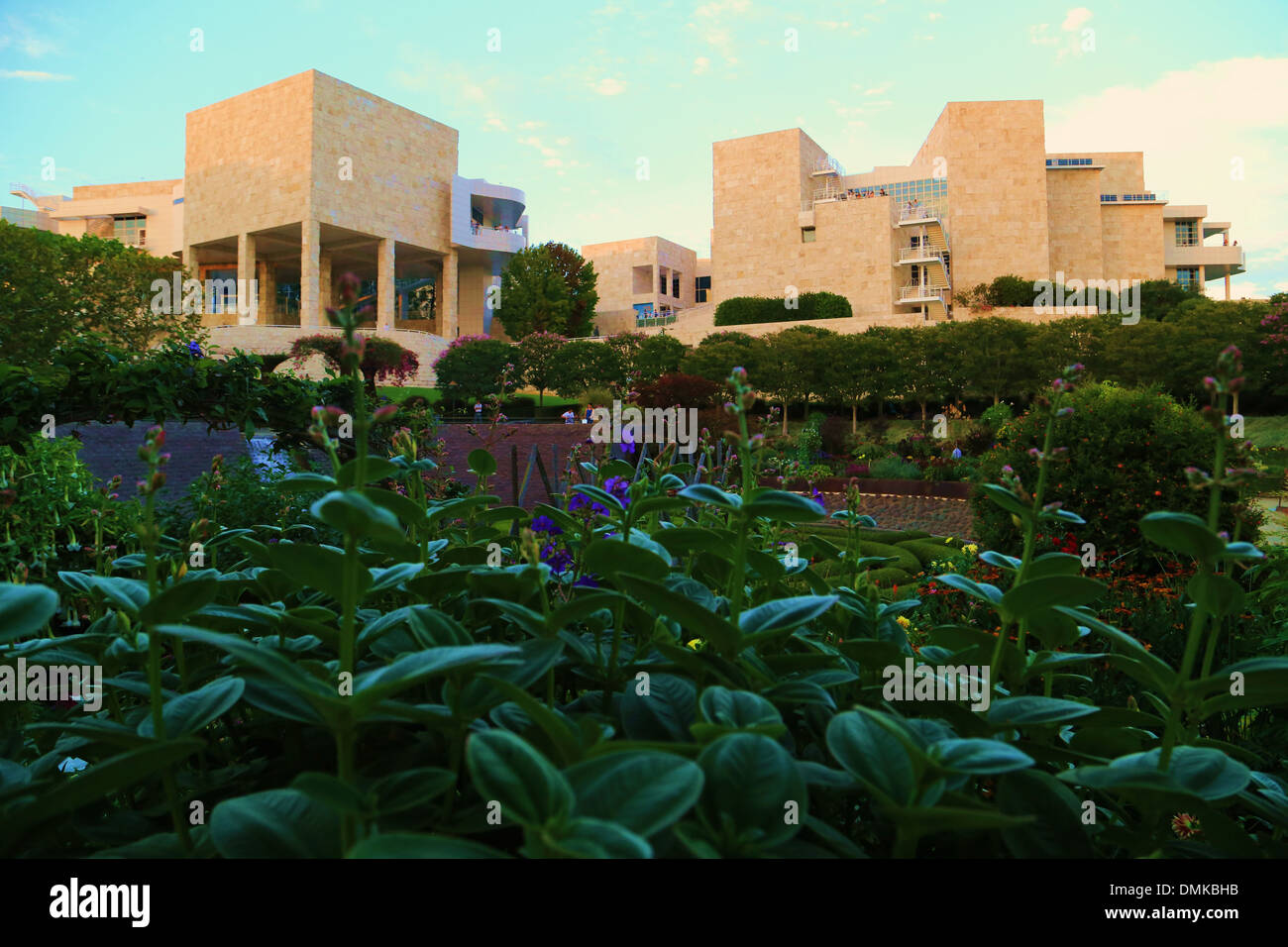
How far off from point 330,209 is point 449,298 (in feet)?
26.3

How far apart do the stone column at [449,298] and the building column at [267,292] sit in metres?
10.6

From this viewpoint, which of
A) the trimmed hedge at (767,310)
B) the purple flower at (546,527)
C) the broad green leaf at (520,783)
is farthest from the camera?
the trimmed hedge at (767,310)

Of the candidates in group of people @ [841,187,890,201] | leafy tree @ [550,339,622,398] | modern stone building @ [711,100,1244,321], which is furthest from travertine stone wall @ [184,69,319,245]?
group of people @ [841,187,890,201]

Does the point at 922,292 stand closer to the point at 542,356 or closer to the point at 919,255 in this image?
the point at 919,255

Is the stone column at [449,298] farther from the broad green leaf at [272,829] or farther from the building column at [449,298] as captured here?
the broad green leaf at [272,829]

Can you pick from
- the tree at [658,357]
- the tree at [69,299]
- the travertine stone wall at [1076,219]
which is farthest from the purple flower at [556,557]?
the travertine stone wall at [1076,219]

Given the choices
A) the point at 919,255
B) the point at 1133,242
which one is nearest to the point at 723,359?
the point at 919,255

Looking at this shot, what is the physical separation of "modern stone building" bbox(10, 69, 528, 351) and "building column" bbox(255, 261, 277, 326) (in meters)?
0.10

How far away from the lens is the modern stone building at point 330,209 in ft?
125

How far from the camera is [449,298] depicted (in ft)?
145

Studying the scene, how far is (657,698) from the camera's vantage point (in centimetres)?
96

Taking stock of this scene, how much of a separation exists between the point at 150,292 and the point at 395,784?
31.9 metres
